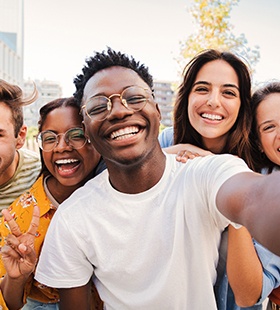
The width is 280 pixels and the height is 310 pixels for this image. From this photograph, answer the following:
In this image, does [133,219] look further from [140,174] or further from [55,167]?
[55,167]

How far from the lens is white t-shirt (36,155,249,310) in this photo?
1955mm

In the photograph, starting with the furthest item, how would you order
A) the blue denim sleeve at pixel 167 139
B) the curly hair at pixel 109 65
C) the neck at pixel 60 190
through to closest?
1. the blue denim sleeve at pixel 167 139
2. the neck at pixel 60 190
3. the curly hair at pixel 109 65

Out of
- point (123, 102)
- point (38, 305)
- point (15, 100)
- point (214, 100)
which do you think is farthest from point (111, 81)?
point (38, 305)

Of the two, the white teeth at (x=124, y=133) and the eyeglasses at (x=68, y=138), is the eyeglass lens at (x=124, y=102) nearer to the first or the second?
the white teeth at (x=124, y=133)

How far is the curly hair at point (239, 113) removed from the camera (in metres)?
2.83

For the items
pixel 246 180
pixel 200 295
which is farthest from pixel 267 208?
pixel 200 295

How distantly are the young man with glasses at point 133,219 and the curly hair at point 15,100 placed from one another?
0.71 m

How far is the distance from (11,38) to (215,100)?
761 inches

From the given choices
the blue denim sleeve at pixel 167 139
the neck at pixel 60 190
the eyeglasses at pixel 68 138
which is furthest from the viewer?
the blue denim sleeve at pixel 167 139

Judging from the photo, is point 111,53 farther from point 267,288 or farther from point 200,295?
point 267,288

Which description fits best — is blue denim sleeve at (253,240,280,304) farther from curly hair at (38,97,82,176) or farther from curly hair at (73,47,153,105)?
curly hair at (38,97,82,176)

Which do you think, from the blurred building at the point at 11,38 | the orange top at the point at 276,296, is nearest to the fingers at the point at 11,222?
the orange top at the point at 276,296

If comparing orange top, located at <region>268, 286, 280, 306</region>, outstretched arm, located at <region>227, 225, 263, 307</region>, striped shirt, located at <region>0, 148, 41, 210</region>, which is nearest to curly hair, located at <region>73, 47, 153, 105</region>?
striped shirt, located at <region>0, 148, 41, 210</region>

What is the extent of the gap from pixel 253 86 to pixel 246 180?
69.7 inches
